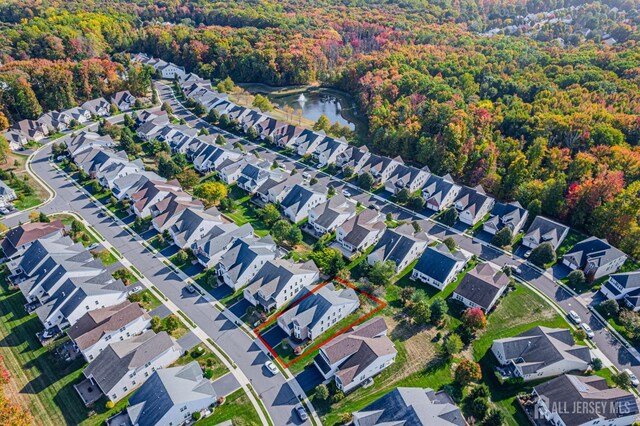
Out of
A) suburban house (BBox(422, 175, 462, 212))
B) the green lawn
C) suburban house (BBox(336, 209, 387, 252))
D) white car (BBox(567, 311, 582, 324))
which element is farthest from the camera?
suburban house (BBox(422, 175, 462, 212))

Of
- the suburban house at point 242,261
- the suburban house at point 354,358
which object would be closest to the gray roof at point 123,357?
the suburban house at point 242,261

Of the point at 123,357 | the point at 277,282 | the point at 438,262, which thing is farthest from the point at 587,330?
the point at 123,357

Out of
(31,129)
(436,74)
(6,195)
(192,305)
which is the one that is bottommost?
(192,305)

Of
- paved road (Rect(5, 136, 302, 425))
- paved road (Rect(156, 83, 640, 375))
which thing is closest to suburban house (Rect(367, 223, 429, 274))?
paved road (Rect(156, 83, 640, 375))

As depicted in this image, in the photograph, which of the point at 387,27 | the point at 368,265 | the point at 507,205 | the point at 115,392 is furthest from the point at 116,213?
the point at 387,27

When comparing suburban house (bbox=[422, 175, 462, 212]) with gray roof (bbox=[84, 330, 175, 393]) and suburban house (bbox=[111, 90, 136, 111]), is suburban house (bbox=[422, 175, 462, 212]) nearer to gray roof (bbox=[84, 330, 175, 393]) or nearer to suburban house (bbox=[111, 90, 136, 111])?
gray roof (bbox=[84, 330, 175, 393])

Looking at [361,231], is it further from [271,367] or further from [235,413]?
[235,413]

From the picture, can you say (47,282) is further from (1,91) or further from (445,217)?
(1,91)
